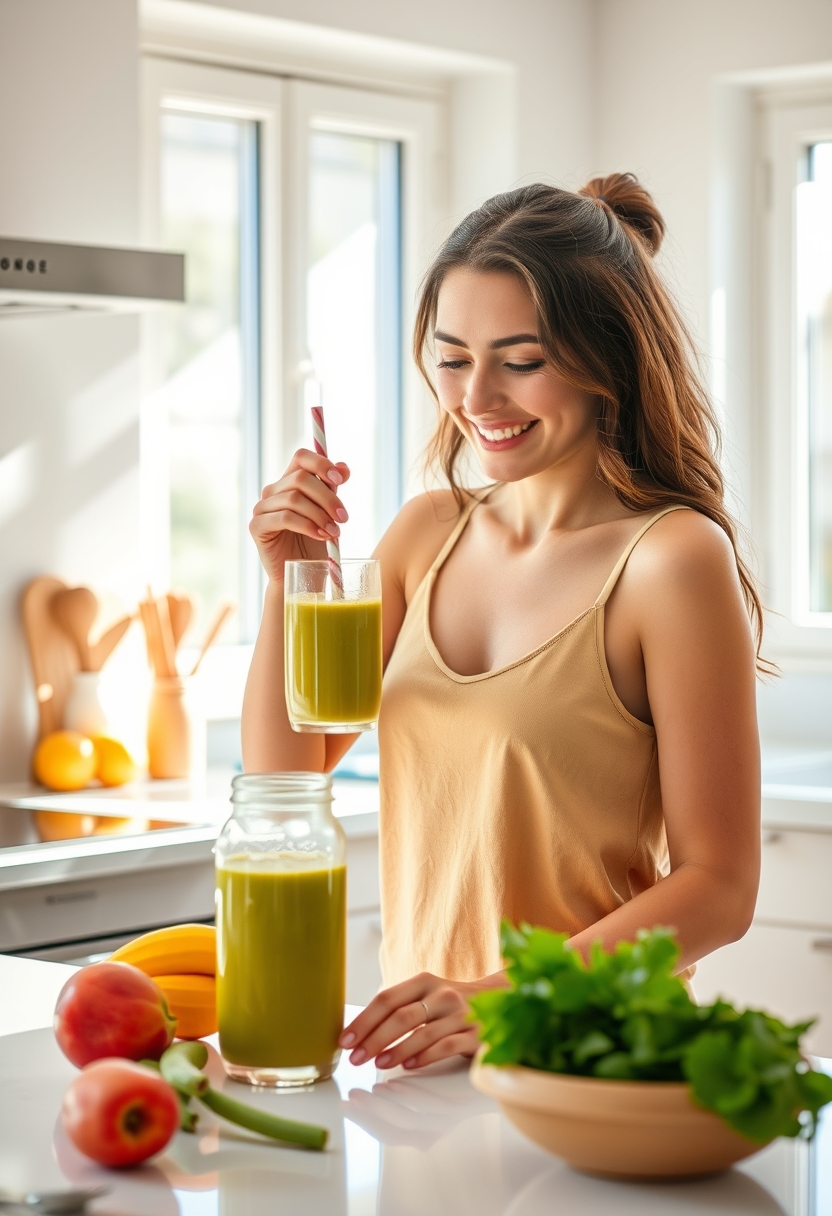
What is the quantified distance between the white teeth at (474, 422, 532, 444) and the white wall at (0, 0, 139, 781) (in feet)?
4.87

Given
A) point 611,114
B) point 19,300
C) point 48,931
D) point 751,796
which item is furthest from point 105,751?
point 611,114

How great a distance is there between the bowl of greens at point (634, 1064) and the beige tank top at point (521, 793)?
0.56 m

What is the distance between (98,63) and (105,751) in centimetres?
127

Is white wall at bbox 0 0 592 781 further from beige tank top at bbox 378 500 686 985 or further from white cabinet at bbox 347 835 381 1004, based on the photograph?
beige tank top at bbox 378 500 686 985

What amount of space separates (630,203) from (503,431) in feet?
1.25

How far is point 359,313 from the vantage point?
3.61 meters

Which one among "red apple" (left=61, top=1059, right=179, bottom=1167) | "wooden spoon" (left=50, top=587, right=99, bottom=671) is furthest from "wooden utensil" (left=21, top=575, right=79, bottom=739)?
"red apple" (left=61, top=1059, right=179, bottom=1167)

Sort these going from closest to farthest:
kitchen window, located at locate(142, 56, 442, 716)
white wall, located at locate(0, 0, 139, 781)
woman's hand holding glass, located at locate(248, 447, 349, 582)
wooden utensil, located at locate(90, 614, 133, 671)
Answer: woman's hand holding glass, located at locate(248, 447, 349, 582) → white wall, located at locate(0, 0, 139, 781) → wooden utensil, located at locate(90, 614, 133, 671) → kitchen window, located at locate(142, 56, 442, 716)

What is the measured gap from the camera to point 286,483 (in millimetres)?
1451

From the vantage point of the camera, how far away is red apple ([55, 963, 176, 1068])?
1075 mm

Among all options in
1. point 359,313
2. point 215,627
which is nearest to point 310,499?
point 215,627

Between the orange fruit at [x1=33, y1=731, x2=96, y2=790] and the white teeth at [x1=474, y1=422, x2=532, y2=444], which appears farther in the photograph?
the orange fruit at [x1=33, y1=731, x2=96, y2=790]

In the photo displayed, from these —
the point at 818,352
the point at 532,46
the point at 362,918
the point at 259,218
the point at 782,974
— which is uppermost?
the point at 532,46

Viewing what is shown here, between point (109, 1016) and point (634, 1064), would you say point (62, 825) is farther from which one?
point (634, 1064)
